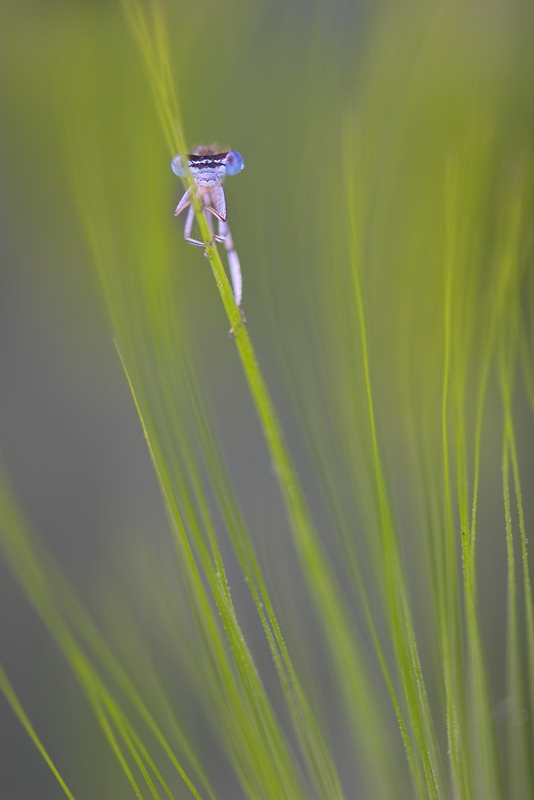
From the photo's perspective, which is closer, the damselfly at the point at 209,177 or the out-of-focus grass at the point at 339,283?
the damselfly at the point at 209,177

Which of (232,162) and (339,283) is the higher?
(232,162)

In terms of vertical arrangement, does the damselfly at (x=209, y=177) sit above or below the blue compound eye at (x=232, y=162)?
below

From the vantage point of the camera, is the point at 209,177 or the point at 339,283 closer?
the point at 209,177

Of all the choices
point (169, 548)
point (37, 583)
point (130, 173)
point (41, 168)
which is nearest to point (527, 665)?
point (169, 548)

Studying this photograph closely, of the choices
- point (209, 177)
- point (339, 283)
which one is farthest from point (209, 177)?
point (339, 283)

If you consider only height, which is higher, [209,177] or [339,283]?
[209,177]

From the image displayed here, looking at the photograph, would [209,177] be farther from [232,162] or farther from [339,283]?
[339,283]

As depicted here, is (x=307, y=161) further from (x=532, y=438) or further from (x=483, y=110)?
(x=532, y=438)

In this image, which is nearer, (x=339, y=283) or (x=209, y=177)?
(x=209, y=177)
